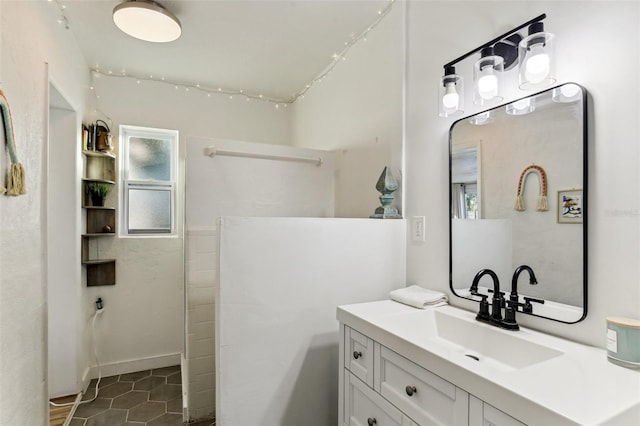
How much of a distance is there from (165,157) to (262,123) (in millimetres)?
1034

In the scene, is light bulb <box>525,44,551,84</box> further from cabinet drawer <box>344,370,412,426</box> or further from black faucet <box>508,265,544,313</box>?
cabinet drawer <box>344,370,412,426</box>

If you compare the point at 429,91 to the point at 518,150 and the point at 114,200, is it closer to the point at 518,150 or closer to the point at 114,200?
the point at 518,150

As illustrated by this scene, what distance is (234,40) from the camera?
244cm

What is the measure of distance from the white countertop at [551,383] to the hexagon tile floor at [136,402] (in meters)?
1.86

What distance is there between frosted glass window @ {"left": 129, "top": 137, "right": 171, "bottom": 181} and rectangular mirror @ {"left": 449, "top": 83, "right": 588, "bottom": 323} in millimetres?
2699

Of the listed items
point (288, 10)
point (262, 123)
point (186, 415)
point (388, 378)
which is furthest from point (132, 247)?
point (388, 378)

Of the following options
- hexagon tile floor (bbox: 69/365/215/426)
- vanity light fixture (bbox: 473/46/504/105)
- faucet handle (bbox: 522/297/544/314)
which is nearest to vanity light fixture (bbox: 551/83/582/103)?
vanity light fixture (bbox: 473/46/504/105)

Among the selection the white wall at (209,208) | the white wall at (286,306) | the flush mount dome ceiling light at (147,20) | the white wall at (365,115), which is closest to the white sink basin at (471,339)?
the white wall at (286,306)

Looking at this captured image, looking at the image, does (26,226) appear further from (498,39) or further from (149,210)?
(498,39)

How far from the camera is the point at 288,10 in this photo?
6.87ft

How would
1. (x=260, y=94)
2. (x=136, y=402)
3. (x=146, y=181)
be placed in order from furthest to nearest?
(x=260, y=94) → (x=146, y=181) → (x=136, y=402)

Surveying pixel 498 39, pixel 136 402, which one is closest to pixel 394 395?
pixel 498 39

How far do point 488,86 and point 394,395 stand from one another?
49.2 inches

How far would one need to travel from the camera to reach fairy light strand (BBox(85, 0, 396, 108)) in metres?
2.23
